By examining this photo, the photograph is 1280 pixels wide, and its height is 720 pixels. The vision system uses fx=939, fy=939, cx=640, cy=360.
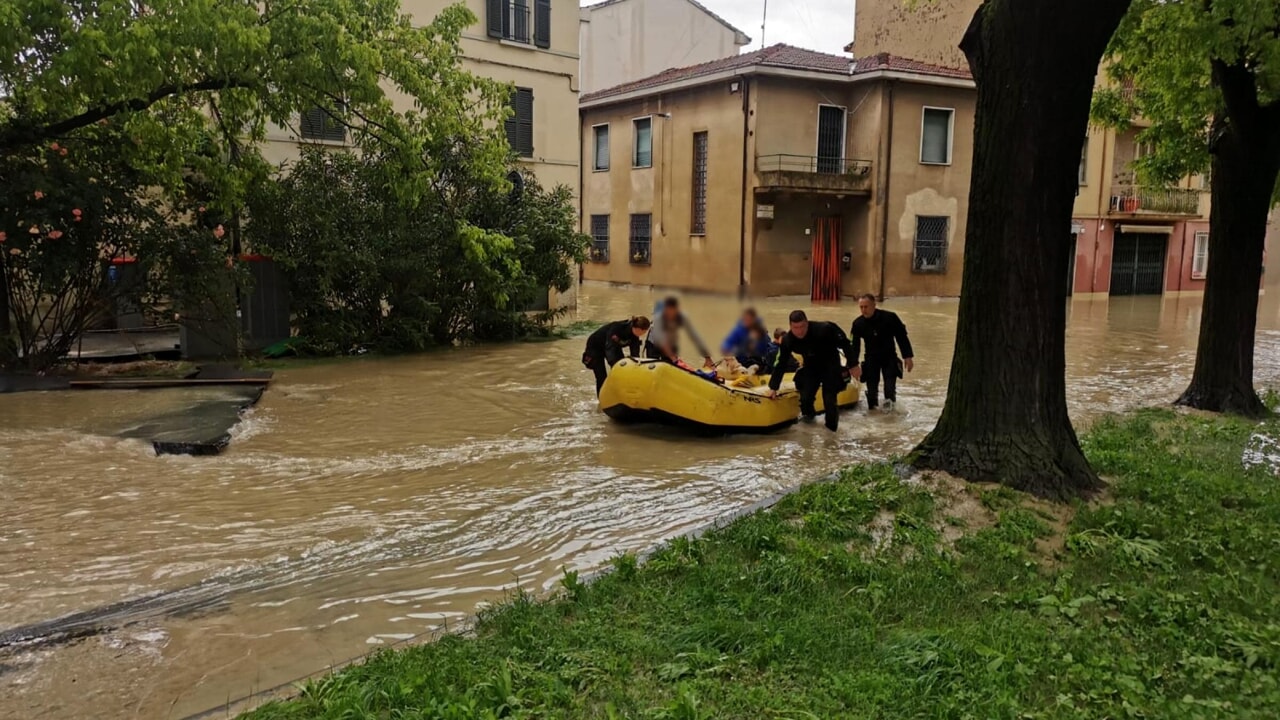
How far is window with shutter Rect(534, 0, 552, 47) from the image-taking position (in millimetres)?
23156

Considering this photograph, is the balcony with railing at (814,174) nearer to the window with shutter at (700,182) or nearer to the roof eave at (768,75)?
the window with shutter at (700,182)

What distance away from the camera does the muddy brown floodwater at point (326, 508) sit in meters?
4.86

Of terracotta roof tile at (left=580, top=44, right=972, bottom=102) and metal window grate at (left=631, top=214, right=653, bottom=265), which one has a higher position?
terracotta roof tile at (left=580, top=44, right=972, bottom=102)

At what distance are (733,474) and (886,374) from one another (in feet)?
13.6

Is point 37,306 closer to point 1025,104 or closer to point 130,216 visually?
point 130,216

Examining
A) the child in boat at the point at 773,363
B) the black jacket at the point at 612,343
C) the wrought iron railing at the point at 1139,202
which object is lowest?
the child in boat at the point at 773,363

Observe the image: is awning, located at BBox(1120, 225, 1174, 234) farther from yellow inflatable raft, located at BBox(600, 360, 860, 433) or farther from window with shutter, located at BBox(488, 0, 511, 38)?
yellow inflatable raft, located at BBox(600, 360, 860, 433)

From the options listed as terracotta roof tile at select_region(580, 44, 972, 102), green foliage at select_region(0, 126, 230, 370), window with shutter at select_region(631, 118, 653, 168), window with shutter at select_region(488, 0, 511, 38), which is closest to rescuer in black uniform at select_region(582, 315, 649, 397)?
green foliage at select_region(0, 126, 230, 370)

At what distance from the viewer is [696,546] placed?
5.80 metres

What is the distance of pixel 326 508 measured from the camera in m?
7.68

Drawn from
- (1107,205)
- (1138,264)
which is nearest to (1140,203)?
(1107,205)

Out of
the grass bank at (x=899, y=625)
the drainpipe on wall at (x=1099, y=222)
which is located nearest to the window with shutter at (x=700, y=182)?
the grass bank at (x=899, y=625)

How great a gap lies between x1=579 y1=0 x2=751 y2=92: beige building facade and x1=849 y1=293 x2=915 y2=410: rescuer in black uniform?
29.3 metres

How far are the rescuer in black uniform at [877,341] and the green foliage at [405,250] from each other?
603cm
